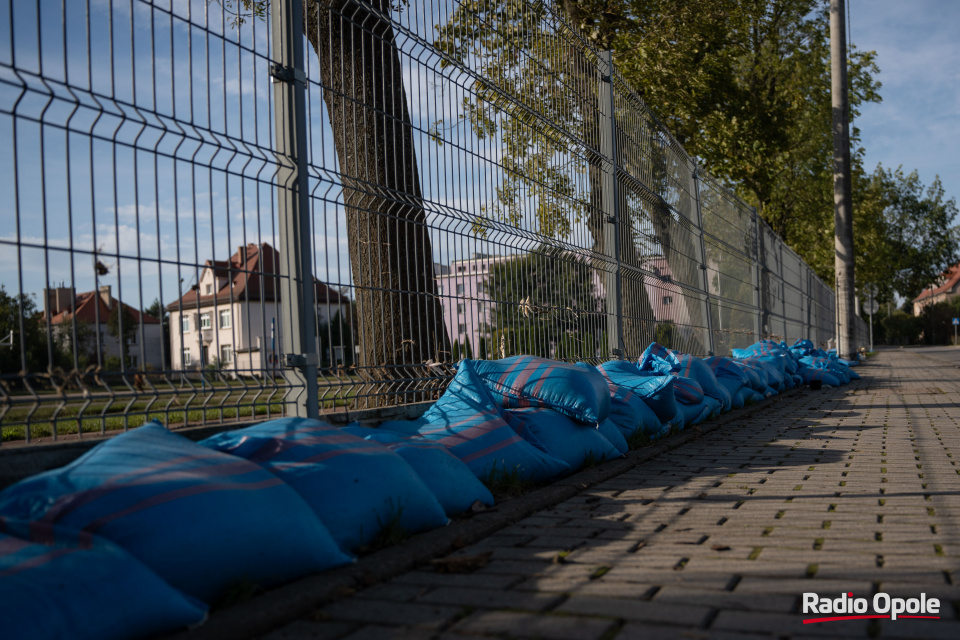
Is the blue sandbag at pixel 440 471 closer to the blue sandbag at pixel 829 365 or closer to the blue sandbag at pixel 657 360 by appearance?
the blue sandbag at pixel 657 360

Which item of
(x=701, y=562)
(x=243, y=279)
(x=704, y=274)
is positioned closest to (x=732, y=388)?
(x=704, y=274)

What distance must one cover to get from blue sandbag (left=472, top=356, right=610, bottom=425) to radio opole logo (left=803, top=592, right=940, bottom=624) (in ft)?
8.76

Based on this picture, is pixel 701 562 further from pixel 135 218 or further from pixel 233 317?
pixel 135 218

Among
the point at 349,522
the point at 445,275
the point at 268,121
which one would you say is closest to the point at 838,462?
the point at 445,275

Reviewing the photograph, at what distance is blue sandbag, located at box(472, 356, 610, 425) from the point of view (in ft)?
16.5

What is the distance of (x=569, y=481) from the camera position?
177 inches

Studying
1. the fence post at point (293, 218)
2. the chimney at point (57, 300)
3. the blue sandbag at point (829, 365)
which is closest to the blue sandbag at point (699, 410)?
the fence post at point (293, 218)

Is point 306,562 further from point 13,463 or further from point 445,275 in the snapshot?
point 445,275

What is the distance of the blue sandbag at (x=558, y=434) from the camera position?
468 cm

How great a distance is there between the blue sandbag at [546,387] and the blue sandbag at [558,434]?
0.07 meters

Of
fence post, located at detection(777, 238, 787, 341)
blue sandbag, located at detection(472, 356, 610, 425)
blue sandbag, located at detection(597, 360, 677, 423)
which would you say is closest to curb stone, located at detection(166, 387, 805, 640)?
blue sandbag, located at detection(472, 356, 610, 425)

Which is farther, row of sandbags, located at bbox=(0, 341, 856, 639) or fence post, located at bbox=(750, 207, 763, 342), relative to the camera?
fence post, located at bbox=(750, 207, 763, 342)

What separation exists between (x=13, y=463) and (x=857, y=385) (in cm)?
1477

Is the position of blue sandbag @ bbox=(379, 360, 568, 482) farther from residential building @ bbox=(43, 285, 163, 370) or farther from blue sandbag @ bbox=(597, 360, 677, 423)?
blue sandbag @ bbox=(597, 360, 677, 423)
